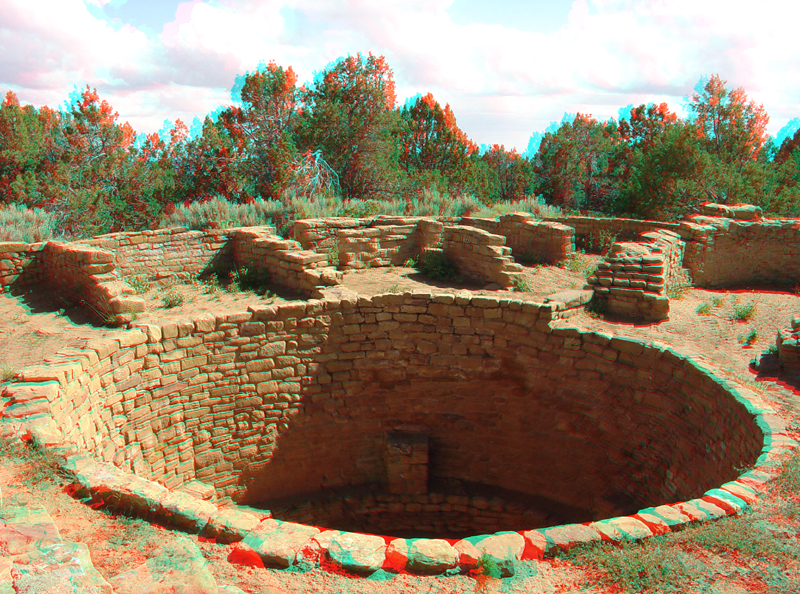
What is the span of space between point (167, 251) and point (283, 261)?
2796 millimetres

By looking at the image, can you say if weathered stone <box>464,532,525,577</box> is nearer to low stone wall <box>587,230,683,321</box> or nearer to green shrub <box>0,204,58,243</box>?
low stone wall <box>587,230,683,321</box>

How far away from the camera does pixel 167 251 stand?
1095 centimetres

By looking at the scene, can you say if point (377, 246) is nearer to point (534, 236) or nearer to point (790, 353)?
point (534, 236)

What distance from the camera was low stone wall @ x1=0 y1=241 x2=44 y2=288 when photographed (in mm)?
10039

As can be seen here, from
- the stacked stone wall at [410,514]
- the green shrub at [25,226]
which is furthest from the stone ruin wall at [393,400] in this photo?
the green shrub at [25,226]

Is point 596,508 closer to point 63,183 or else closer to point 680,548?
point 680,548

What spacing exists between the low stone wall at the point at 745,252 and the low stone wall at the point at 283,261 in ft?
28.4

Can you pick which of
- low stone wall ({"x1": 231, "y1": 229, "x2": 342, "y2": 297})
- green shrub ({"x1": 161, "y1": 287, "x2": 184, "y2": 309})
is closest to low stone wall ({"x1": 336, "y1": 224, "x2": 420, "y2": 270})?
low stone wall ({"x1": 231, "y1": 229, "x2": 342, "y2": 297})

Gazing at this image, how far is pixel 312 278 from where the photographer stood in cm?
913

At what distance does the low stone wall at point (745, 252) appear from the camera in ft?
41.5

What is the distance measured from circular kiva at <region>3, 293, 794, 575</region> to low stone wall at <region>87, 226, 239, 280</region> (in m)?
4.28

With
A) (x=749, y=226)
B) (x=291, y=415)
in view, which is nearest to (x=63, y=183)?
(x=291, y=415)

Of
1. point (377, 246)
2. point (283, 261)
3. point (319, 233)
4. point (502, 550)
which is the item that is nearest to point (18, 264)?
point (283, 261)

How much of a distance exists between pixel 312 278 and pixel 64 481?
5479 millimetres
